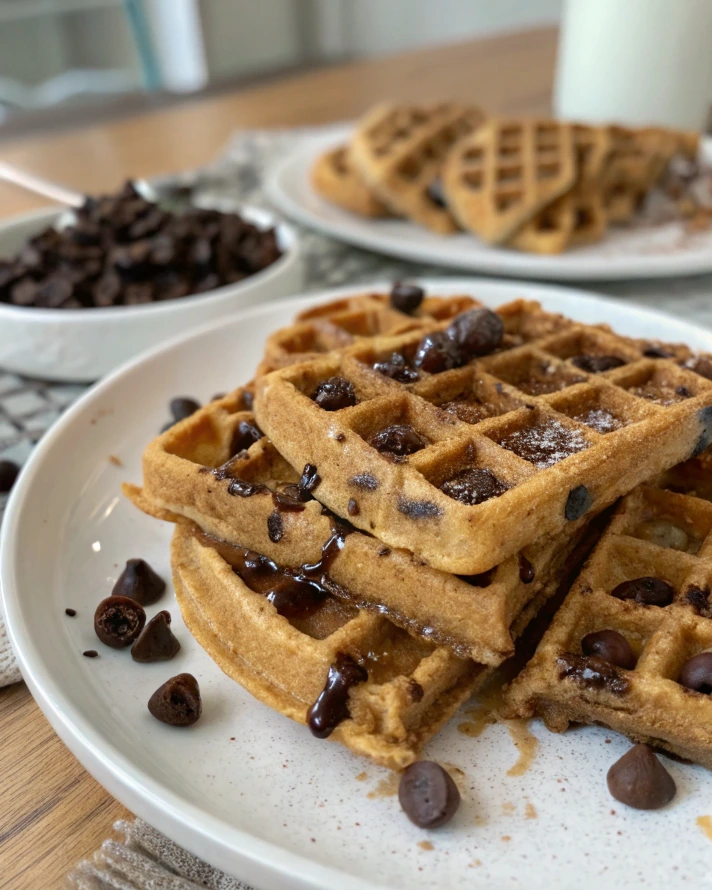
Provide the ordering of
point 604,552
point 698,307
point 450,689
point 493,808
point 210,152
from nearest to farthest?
point 493,808
point 450,689
point 604,552
point 698,307
point 210,152

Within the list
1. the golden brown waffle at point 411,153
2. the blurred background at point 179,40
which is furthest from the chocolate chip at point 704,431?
the blurred background at point 179,40

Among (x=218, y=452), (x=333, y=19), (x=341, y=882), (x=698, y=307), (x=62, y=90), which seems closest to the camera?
(x=341, y=882)

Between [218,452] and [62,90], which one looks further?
[62,90]

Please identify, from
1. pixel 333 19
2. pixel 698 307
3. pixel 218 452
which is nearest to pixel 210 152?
pixel 698 307

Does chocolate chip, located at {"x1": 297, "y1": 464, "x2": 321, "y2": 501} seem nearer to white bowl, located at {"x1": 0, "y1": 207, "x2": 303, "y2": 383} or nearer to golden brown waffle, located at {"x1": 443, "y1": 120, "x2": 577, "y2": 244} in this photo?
white bowl, located at {"x1": 0, "y1": 207, "x2": 303, "y2": 383}

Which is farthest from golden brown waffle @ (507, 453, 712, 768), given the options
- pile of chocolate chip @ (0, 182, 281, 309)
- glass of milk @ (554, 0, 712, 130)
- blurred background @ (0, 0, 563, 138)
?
blurred background @ (0, 0, 563, 138)

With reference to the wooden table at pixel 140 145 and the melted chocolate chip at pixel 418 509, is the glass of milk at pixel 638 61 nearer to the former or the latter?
the wooden table at pixel 140 145

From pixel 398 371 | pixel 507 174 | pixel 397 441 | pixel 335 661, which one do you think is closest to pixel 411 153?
pixel 507 174

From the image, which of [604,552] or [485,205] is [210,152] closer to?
[485,205]
